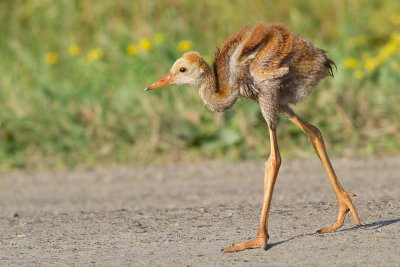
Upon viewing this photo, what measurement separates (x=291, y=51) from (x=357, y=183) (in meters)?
2.73

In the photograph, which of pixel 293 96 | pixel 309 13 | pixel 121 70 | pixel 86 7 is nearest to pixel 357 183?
pixel 293 96

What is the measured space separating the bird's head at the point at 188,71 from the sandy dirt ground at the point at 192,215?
1.04 meters

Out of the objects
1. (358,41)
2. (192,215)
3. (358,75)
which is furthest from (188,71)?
(358,41)

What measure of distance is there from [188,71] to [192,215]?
1182 mm

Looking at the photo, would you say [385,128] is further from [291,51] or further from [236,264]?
[236,264]

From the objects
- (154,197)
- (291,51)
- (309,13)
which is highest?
(309,13)

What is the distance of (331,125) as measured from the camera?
934 cm

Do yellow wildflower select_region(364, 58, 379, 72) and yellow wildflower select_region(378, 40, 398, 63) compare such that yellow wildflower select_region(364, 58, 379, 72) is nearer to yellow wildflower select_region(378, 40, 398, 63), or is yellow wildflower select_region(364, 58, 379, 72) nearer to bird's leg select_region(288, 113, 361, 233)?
yellow wildflower select_region(378, 40, 398, 63)

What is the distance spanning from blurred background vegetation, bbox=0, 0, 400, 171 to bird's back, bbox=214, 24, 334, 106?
3.71m

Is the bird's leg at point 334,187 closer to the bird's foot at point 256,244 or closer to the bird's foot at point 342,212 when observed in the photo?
the bird's foot at point 342,212

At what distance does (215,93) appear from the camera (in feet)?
17.5

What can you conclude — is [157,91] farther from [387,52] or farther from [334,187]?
[334,187]

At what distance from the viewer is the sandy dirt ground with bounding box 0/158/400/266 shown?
185 inches

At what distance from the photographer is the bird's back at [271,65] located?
16.7ft
